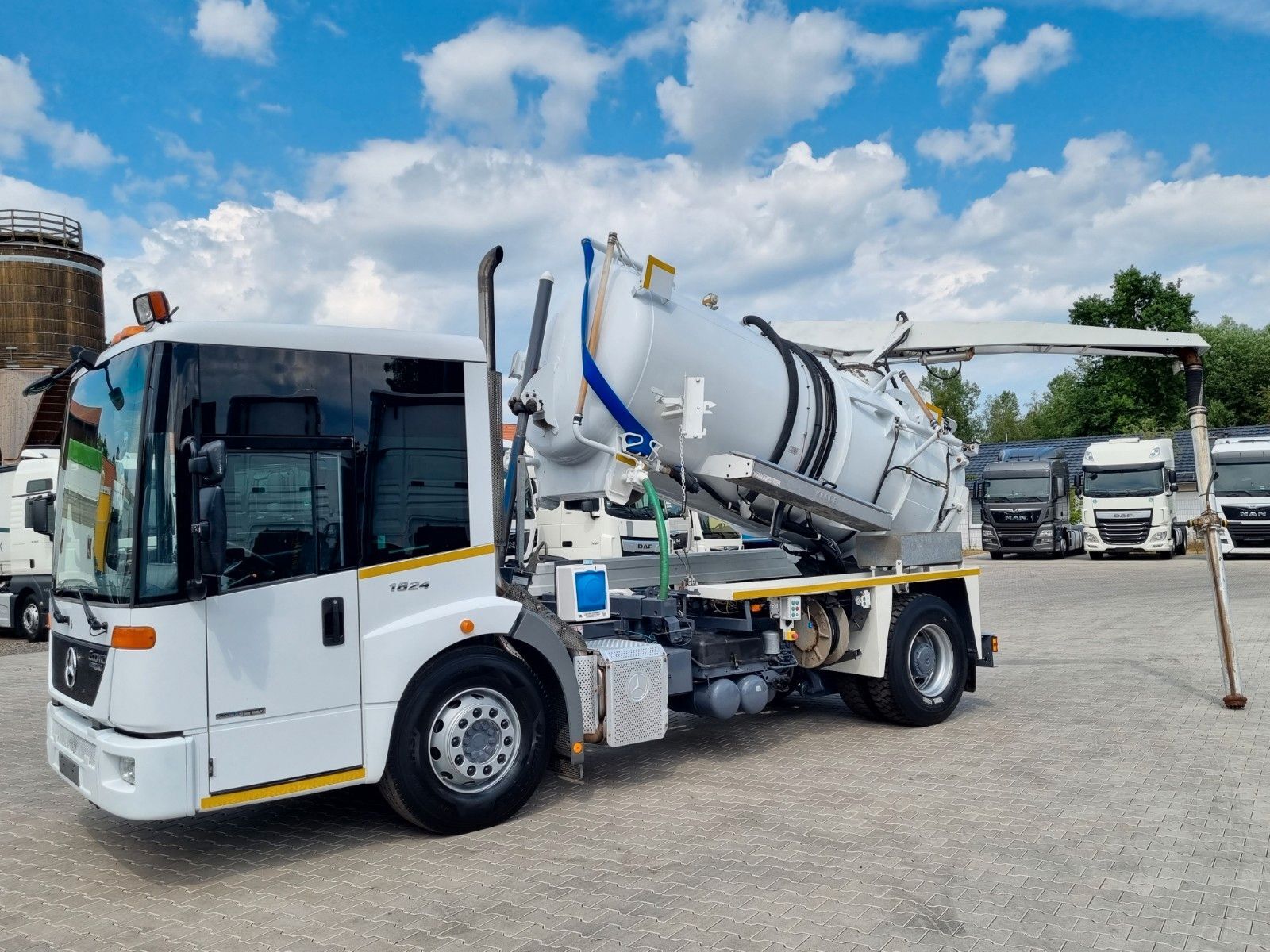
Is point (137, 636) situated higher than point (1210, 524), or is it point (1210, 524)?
point (1210, 524)

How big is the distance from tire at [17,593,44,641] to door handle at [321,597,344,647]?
47.7 ft

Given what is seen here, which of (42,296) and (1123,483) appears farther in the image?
(42,296)

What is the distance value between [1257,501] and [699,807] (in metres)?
26.0

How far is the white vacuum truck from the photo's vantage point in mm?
4867

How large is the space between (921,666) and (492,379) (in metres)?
4.53

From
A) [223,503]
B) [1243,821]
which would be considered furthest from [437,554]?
[1243,821]

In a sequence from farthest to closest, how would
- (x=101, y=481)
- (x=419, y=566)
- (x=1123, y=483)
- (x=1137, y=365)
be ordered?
(x=1137, y=365)
(x=1123, y=483)
(x=419, y=566)
(x=101, y=481)

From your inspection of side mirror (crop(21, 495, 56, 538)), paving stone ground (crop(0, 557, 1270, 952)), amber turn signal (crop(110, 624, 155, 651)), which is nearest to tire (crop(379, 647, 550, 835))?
paving stone ground (crop(0, 557, 1270, 952))

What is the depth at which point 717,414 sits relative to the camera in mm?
7371

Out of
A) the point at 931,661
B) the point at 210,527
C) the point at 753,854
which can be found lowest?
the point at 753,854

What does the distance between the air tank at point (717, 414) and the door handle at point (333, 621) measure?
7.46ft

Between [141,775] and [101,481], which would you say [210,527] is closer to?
[101,481]

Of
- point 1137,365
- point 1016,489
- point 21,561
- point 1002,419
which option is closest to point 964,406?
point 1002,419

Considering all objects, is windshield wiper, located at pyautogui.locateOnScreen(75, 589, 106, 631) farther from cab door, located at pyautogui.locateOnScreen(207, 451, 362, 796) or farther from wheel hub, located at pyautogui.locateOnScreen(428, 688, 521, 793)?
wheel hub, located at pyautogui.locateOnScreen(428, 688, 521, 793)
